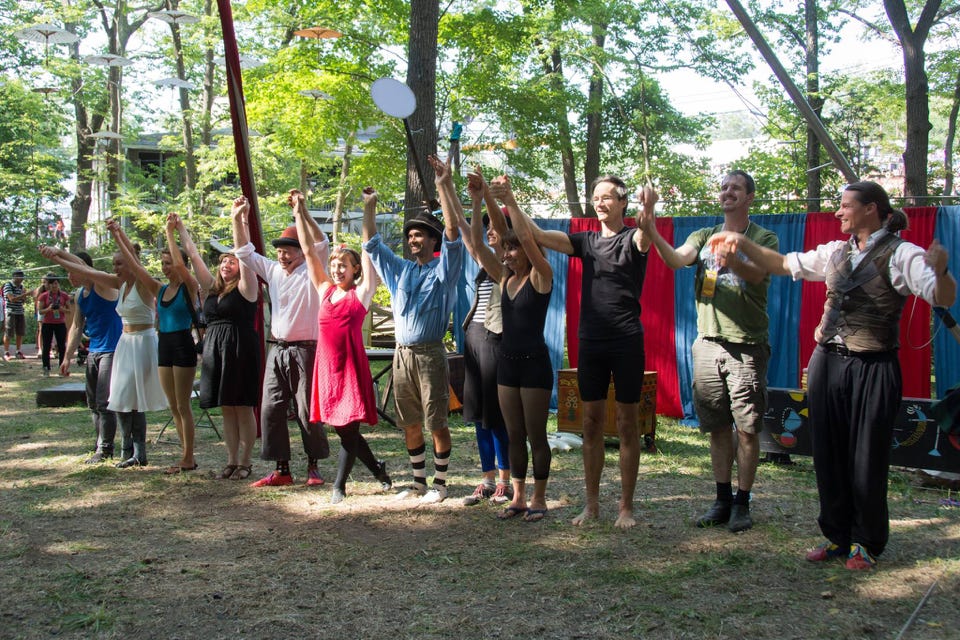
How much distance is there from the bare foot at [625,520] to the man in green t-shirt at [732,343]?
22.2 inches

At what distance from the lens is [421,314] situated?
536 cm

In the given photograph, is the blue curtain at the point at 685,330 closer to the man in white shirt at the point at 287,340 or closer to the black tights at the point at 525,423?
the black tights at the point at 525,423

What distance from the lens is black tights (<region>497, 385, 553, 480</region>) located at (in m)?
4.92

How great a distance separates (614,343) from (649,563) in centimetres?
121

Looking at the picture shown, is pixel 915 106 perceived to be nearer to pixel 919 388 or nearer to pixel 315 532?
pixel 919 388

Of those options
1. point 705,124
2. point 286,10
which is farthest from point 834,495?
point 705,124

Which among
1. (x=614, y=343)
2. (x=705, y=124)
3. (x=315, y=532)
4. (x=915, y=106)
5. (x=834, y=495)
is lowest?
(x=315, y=532)

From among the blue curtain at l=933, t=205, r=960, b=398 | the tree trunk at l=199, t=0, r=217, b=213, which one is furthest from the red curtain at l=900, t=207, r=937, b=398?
the tree trunk at l=199, t=0, r=217, b=213

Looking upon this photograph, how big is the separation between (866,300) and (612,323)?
4.41ft

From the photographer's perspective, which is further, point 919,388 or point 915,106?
point 915,106

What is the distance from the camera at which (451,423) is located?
29.0 feet

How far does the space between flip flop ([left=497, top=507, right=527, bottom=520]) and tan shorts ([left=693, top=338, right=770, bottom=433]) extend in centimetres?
126

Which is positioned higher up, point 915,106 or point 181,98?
point 181,98

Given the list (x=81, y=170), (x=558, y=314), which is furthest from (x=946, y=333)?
(x=81, y=170)
